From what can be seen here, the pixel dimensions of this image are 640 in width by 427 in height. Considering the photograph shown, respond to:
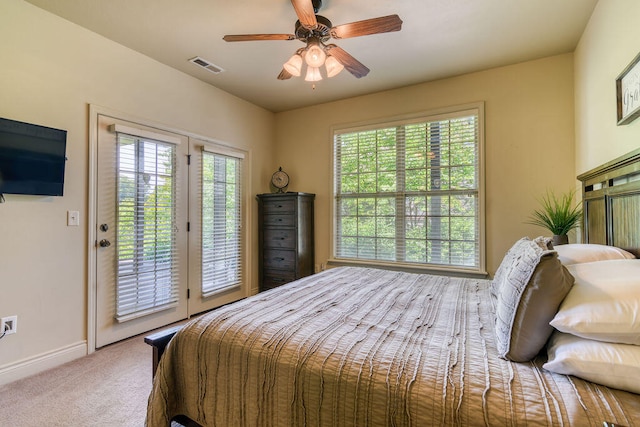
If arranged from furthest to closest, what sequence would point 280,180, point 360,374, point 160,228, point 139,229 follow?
point 280,180 → point 160,228 → point 139,229 → point 360,374

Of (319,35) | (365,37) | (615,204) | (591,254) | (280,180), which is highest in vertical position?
→ (365,37)

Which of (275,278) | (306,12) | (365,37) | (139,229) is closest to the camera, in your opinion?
(306,12)

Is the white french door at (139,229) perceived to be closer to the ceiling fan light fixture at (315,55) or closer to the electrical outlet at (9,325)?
the electrical outlet at (9,325)

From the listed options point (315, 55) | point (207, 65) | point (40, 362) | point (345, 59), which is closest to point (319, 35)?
point (315, 55)

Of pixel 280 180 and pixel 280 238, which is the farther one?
pixel 280 180

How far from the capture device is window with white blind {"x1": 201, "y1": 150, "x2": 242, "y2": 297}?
3.48 metres

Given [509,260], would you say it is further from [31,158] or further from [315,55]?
[31,158]

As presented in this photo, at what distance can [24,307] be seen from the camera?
2.15 meters

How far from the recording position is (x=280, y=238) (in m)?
3.96

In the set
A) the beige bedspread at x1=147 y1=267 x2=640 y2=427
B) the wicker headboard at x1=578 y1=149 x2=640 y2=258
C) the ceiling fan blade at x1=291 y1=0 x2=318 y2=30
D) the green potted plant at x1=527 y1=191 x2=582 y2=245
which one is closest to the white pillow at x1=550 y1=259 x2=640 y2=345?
the beige bedspread at x1=147 y1=267 x2=640 y2=427

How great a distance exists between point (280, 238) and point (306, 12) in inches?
107

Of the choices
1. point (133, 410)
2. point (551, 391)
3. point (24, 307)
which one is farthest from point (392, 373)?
A: point (24, 307)

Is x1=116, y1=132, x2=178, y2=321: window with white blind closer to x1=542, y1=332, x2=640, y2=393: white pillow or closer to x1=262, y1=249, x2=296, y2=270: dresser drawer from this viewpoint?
x1=262, y1=249, x2=296, y2=270: dresser drawer

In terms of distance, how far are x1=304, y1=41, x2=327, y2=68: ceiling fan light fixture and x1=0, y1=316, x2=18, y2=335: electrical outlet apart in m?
2.79
